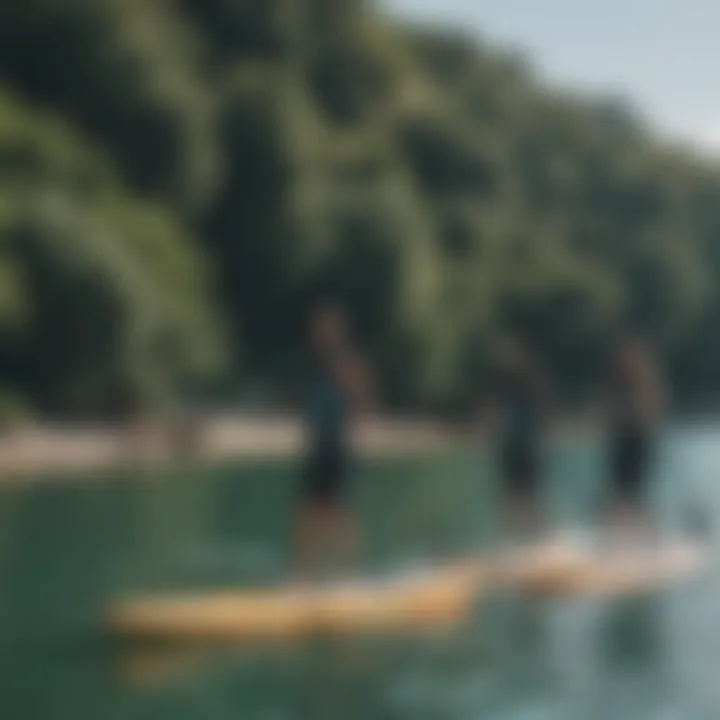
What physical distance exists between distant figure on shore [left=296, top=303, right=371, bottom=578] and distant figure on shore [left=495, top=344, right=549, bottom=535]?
1.02 meters

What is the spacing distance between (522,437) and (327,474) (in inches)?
53.6

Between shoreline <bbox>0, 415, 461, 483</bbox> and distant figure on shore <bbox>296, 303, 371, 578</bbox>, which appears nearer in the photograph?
distant figure on shore <bbox>296, 303, 371, 578</bbox>

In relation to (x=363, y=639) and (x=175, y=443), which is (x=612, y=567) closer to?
(x=363, y=639)

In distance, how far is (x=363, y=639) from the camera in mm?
7039

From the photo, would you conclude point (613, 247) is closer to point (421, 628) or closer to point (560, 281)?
point (560, 281)

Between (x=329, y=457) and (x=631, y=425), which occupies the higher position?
(x=631, y=425)

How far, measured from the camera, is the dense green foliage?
9.50m

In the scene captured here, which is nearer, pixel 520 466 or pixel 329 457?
pixel 329 457

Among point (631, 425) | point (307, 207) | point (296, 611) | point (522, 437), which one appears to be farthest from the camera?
point (307, 207)

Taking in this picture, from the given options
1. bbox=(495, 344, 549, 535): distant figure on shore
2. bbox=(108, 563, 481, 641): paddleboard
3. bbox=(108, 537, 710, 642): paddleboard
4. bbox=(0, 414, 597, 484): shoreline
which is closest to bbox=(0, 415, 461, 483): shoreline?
bbox=(0, 414, 597, 484): shoreline

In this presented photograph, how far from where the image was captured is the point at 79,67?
57.4 feet

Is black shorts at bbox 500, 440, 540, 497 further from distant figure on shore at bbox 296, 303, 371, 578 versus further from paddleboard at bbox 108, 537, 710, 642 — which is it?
distant figure on shore at bbox 296, 303, 371, 578

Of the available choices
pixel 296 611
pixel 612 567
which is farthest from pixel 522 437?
pixel 296 611

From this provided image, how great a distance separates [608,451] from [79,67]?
10327 mm
